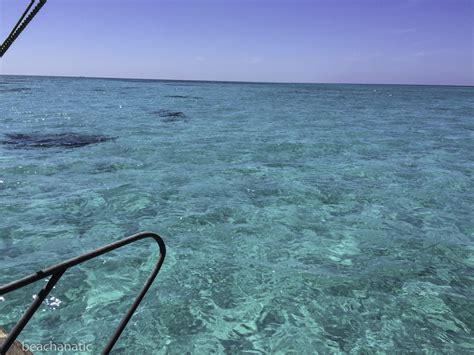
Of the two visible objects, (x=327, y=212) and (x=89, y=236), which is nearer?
(x=89, y=236)

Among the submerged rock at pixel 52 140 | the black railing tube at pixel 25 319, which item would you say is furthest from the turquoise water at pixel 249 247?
the black railing tube at pixel 25 319

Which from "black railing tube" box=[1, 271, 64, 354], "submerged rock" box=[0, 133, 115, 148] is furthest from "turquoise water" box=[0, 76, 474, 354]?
"black railing tube" box=[1, 271, 64, 354]

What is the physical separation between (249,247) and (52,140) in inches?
585

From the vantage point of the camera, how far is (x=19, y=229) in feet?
26.6

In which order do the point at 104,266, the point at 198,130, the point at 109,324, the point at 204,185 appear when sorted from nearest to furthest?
the point at 109,324 → the point at 104,266 → the point at 204,185 → the point at 198,130

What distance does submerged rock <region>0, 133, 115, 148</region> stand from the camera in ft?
57.0

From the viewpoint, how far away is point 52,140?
732 inches

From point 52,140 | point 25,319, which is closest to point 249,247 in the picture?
point 25,319

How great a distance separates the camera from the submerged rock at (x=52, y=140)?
17.4 meters

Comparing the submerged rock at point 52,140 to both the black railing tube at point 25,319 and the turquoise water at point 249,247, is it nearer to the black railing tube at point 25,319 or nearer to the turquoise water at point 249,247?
the turquoise water at point 249,247

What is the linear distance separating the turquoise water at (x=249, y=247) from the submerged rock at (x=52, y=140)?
1.28m

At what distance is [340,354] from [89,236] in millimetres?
5586

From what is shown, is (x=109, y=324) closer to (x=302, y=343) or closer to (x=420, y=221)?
(x=302, y=343)

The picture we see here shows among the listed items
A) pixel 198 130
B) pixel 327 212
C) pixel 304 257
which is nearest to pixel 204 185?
pixel 327 212
